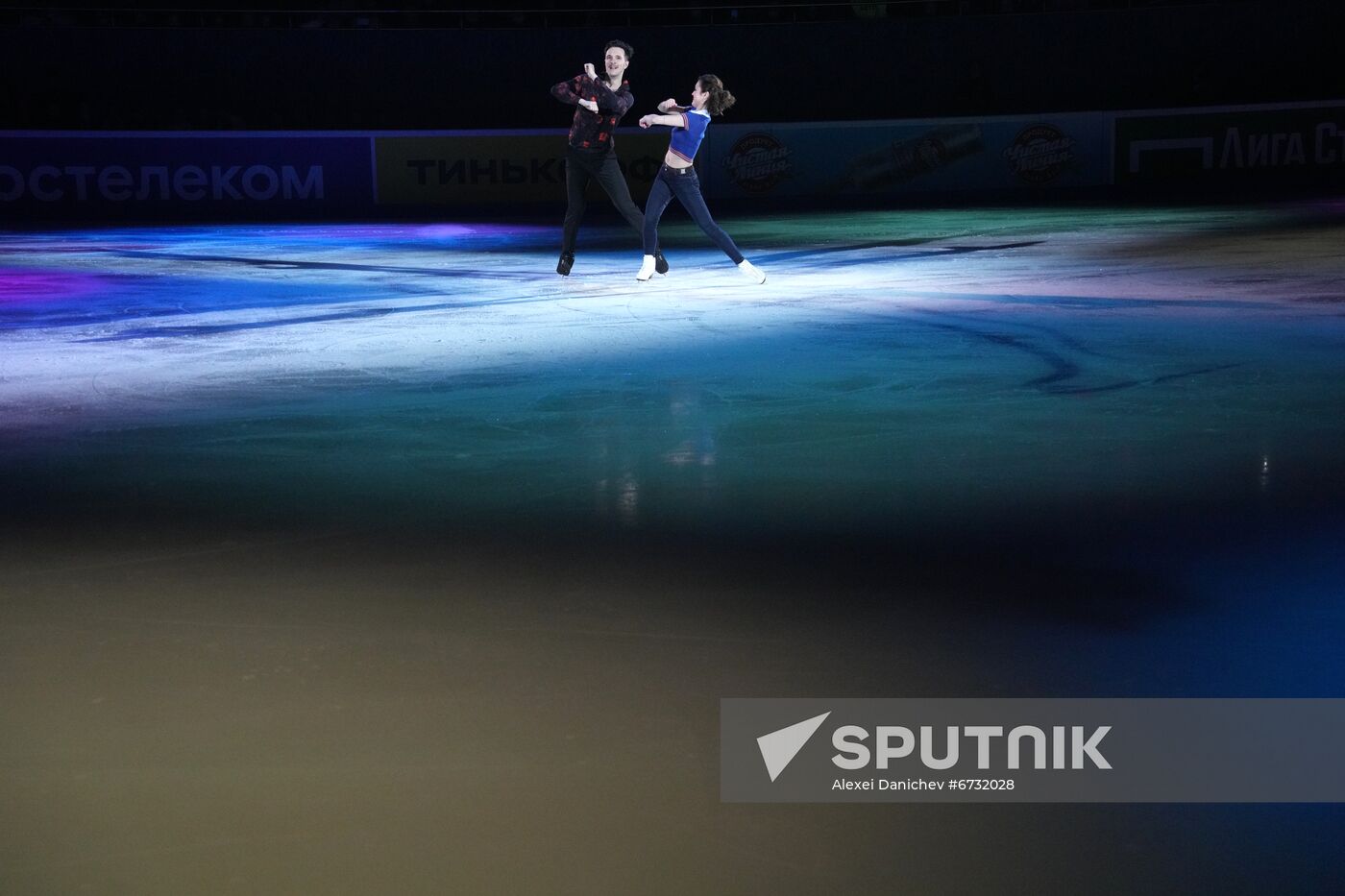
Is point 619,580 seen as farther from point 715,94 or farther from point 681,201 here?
point 681,201

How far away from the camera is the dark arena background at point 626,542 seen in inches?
114

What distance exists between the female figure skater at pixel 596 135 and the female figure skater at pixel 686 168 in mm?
184

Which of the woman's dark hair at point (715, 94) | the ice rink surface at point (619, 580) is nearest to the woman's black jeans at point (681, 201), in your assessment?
the woman's dark hair at point (715, 94)

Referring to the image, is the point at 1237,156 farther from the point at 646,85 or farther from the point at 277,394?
the point at 277,394

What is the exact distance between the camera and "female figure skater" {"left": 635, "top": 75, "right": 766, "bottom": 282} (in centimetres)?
1153

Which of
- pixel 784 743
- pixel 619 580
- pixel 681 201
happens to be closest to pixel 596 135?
pixel 681 201

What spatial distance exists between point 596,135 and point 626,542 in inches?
319

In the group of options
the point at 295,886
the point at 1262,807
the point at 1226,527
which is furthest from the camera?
the point at 1226,527

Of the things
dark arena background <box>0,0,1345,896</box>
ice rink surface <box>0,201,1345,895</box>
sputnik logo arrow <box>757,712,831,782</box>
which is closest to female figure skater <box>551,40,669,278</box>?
dark arena background <box>0,0,1345,896</box>

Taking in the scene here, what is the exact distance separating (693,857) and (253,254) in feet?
47.2

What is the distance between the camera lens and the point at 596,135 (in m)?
12.4

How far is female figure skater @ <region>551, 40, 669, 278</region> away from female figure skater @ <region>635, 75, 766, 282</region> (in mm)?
184

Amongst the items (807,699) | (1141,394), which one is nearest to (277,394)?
(1141,394)

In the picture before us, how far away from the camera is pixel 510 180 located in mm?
25578
